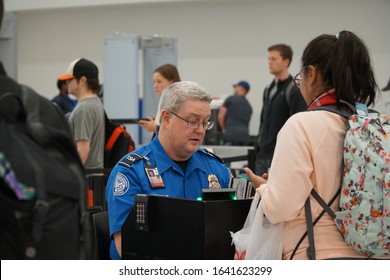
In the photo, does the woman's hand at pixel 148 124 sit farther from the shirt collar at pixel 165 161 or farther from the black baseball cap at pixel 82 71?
the shirt collar at pixel 165 161

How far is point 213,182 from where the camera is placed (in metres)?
2.76

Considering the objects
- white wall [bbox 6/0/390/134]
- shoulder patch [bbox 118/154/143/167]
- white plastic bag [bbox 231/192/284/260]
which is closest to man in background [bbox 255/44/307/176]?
shoulder patch [bbox 118/154/143/167]

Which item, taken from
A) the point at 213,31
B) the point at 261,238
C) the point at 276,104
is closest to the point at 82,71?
the point at 276,104

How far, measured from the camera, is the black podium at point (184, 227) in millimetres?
2225

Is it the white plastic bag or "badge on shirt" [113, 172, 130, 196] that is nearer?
the white plastic bag

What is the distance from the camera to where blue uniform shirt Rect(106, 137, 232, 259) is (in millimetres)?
2547

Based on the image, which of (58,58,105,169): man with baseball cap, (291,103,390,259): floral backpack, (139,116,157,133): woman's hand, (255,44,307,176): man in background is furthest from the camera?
(255,44,307,176): man in background

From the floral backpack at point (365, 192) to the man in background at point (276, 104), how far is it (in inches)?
121

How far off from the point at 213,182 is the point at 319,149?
2.48ft

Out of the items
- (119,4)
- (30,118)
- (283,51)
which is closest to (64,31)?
(119,4)

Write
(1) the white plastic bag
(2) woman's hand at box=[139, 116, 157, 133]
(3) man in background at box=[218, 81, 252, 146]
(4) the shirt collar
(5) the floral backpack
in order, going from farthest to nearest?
(3) man in background at box=[218, 81, 252, 146] < (2) woman's hand at box=[139, 116, 157, 133] < (4) the shirt collar < (1) the white plastic bag < (5) the floral backpack

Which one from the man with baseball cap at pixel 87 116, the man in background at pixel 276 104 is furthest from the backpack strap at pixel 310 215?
the man in background at pixel 276 104

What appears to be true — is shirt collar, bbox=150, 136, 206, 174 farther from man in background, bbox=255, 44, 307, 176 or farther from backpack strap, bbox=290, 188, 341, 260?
man in background, bbox=255, 44, 307, 176

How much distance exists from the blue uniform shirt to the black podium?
0.12 metres
